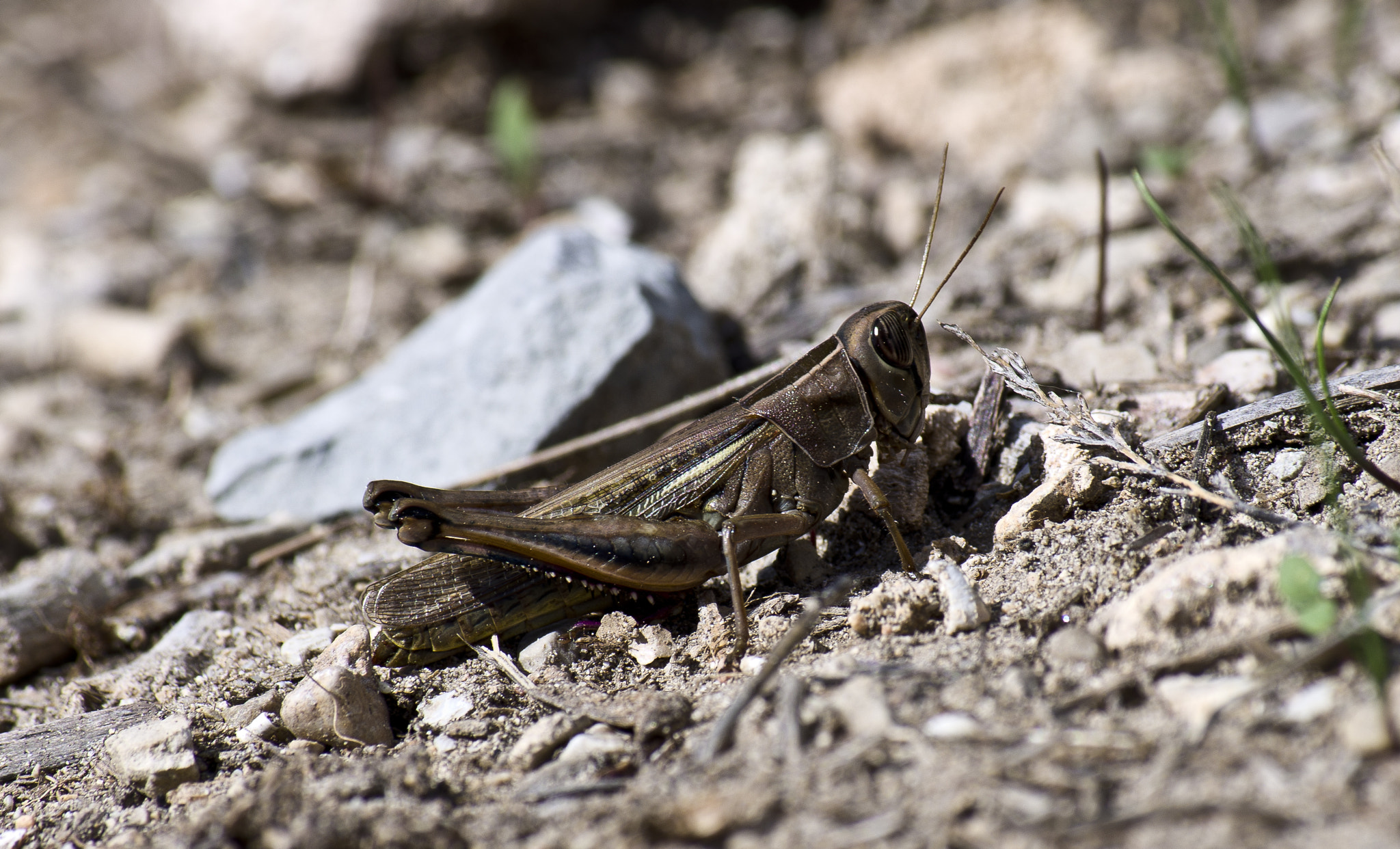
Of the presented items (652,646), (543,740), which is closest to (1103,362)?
(652,646)

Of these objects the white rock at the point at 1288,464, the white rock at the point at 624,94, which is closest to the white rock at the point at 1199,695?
the white rock at the point at 1288,464

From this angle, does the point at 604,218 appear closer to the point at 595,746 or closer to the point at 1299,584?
the point at 595,746

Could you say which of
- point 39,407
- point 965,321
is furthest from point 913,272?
point 39,407

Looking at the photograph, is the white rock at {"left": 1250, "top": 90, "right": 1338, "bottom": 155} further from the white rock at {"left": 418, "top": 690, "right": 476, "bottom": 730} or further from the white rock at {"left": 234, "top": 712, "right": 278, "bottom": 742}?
the white rock at {"left": 234, "top": 712, "right": 278, "bottom": 742}

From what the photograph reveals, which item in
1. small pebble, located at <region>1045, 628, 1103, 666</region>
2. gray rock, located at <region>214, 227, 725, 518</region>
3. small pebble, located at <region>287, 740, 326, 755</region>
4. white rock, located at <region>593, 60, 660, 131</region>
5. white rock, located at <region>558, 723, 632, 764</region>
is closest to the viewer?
small pebble, located at <region>1045, 628, 1103, 666</region>

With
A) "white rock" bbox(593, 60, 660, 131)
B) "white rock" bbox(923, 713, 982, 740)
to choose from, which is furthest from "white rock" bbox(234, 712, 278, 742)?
"white rock" bbox(593, 60, 660, 131)

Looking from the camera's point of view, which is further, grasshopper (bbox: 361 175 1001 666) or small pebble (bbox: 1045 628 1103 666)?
grasshopper (bbox: 361 175 1001 666)

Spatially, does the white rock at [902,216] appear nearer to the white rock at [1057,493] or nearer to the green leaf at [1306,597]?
the white rock at [1057,493]
